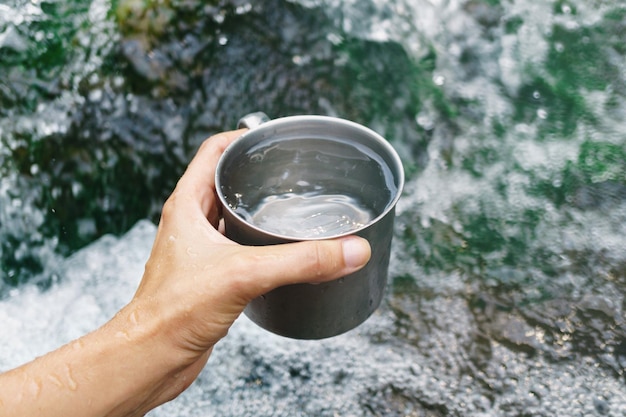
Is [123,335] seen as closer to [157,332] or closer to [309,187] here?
[157,332]

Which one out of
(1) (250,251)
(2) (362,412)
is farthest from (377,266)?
(2) (362,412)

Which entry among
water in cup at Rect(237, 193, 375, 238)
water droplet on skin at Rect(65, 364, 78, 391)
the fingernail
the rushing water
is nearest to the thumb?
the fingernail

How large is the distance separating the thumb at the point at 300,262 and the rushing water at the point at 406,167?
0.81 metres

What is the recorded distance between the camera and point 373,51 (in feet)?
9.92

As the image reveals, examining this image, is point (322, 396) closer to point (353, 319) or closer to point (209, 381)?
point (209, 381)

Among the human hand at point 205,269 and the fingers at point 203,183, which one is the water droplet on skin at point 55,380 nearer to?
the human hand at point 205,269

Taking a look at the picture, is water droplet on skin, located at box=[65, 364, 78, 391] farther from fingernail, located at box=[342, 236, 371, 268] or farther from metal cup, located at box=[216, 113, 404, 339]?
fingernail, located at box=[342, 236, 371, 268]

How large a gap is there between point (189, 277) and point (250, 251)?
0.17m

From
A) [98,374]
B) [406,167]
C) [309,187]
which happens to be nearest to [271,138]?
[309,187]

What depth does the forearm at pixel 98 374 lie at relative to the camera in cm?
145

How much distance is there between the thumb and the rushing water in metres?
0.81

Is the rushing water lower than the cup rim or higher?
lower

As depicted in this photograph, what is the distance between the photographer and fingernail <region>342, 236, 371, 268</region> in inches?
51.5

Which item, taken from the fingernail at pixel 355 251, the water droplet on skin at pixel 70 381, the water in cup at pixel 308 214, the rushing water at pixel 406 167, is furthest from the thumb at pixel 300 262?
the rushing water at pixel 406 167
